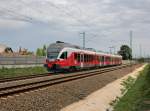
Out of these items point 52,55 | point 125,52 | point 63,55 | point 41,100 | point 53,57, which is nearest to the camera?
point 41,100

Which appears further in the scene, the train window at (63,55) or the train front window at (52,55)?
the train window at (63,55)

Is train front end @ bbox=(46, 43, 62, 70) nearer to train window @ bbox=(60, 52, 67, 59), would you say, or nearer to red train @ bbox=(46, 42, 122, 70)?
red train @ bbox=(46, 42, 122, 70)

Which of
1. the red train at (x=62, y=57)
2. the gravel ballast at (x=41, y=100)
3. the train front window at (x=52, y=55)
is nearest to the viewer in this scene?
the gravel ballast at (x=41, y=100)

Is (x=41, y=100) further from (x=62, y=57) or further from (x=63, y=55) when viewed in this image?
(x=63, y=55)

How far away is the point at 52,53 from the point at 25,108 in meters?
26.7

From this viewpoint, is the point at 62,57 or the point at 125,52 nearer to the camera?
the point at 62,57

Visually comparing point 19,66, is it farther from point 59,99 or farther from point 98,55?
point 59,99

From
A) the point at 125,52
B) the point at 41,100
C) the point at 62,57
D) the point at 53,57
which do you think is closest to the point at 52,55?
the point at 53,57

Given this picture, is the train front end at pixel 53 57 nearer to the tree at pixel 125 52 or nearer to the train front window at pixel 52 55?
the train front window at pixel 52 55

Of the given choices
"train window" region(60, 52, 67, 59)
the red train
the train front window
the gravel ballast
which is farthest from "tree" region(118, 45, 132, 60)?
the gravel ballast

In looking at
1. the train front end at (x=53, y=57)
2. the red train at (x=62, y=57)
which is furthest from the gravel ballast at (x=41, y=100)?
the red train at (x=62, y=57)

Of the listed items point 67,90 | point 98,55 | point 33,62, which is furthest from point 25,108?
point 98,55

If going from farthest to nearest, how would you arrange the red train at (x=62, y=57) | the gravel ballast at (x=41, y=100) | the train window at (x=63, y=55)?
the train window at (x=63, y=55)
the red train at (x=62, y=57)
the gravel ballast at (x=41, y=100)

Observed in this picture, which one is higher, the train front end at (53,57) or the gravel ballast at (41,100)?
the train front end at (53,57)
